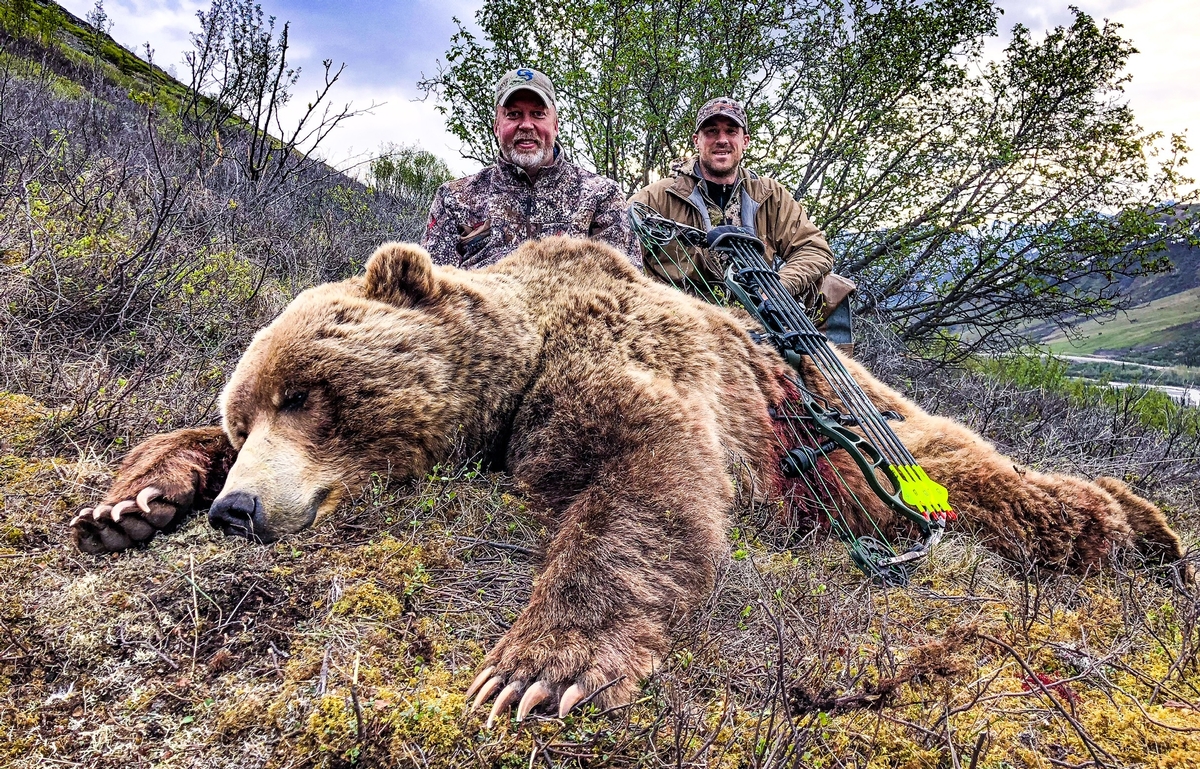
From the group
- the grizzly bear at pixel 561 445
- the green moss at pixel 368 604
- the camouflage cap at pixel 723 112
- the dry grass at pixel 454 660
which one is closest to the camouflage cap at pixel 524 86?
the camouflage cap at pixel 723 112

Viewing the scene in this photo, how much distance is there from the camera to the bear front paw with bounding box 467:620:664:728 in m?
1.62

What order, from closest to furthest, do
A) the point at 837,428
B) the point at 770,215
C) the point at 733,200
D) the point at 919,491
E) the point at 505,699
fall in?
the point at 505,699
the point at 919,491
the point at 837,428
the point at 733,200
the point at 770,215

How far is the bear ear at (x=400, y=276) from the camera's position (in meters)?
2.65

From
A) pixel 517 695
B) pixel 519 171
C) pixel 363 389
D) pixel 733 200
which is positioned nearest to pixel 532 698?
pixel 517 695

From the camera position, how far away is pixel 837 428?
109 inches

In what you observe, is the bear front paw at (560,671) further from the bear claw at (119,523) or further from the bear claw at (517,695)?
the bear claw at (119,523)

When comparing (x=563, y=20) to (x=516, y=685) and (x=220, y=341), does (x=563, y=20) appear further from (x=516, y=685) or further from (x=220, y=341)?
(x=516, y=685)

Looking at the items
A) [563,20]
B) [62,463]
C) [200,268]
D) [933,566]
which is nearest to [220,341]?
[200,268]

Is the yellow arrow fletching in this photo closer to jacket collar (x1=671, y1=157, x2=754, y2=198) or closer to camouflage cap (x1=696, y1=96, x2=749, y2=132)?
jacket collar (x1=671, y1=157, x2=754, y2=198)

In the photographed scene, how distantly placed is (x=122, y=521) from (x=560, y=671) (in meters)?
1.49

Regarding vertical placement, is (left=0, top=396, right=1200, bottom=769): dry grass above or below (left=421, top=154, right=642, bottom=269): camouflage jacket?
below

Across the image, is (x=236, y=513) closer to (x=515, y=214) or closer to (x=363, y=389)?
(x=363, y=389)

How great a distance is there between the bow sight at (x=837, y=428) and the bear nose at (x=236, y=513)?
2.20m

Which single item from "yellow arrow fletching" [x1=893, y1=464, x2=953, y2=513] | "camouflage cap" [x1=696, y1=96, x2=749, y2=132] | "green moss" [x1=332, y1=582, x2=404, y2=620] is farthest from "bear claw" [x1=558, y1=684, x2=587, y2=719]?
"camouflage cap" [x1=696, y1=96, x2=749, y2=132]
